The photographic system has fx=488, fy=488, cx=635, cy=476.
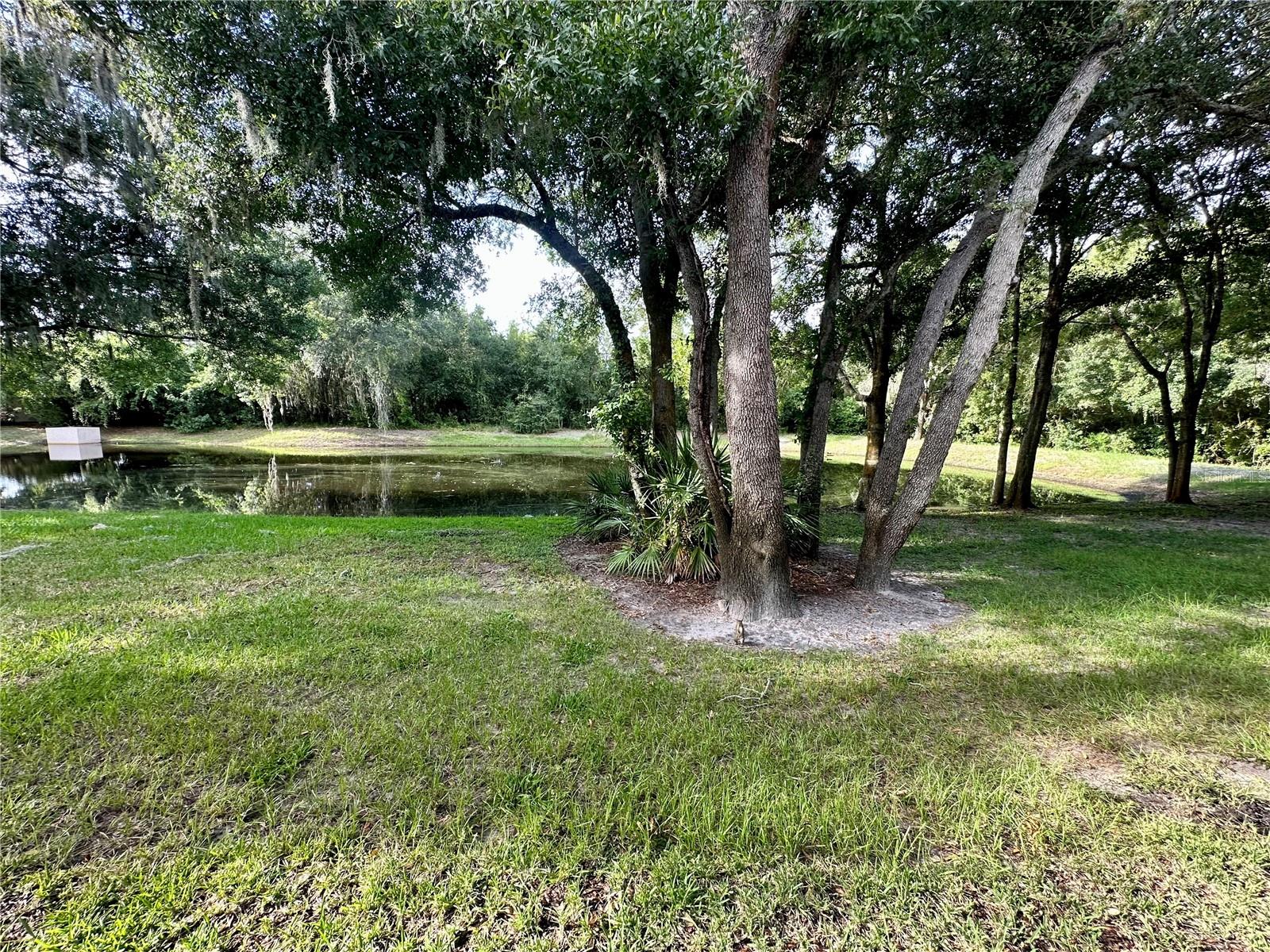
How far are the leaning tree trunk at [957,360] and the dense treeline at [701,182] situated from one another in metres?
0.03

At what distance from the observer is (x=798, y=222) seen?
736 cm

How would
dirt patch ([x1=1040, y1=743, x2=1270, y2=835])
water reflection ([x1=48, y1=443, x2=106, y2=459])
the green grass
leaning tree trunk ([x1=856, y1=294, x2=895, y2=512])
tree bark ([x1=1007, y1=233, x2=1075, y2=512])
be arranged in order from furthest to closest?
water reflection ([x1=48, y1=443, x2=106, y2=459]) < the green grass < tree bark ([x1=1007, y1=233, x2=1075, y2=512]) < leaning tree trunk ([x1=856, y1=294, x2=895, y2=512]) < dirt patch ([x1=1040, y1=743, x2=1270, y2=835])

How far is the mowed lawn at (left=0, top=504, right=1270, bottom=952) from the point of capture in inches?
60.2

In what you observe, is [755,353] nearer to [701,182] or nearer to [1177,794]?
[701,182]

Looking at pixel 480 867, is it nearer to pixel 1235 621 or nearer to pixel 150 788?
pixel 150 788

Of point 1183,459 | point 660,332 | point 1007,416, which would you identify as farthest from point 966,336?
point 1183,459

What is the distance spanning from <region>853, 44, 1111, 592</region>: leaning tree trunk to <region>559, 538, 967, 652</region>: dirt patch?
1.24 feet

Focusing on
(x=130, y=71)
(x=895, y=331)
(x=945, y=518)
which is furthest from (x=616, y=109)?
(x=945, y=518)

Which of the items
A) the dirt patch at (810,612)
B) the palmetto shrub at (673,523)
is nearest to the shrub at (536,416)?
the palmetto shrub at (673,523)

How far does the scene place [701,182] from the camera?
4.11 metres

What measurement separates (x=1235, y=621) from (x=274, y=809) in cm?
643

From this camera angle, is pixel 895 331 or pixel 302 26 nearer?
pixel 302 26

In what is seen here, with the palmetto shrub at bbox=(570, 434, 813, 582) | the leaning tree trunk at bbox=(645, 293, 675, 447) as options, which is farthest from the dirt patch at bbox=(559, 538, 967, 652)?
the leaning tree trunk at bbox=(645, 293, 675, 447)

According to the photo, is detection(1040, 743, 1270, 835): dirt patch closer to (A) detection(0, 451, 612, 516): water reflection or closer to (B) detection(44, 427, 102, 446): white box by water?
(A) detection(0, 451, 612, 516): water reflection
